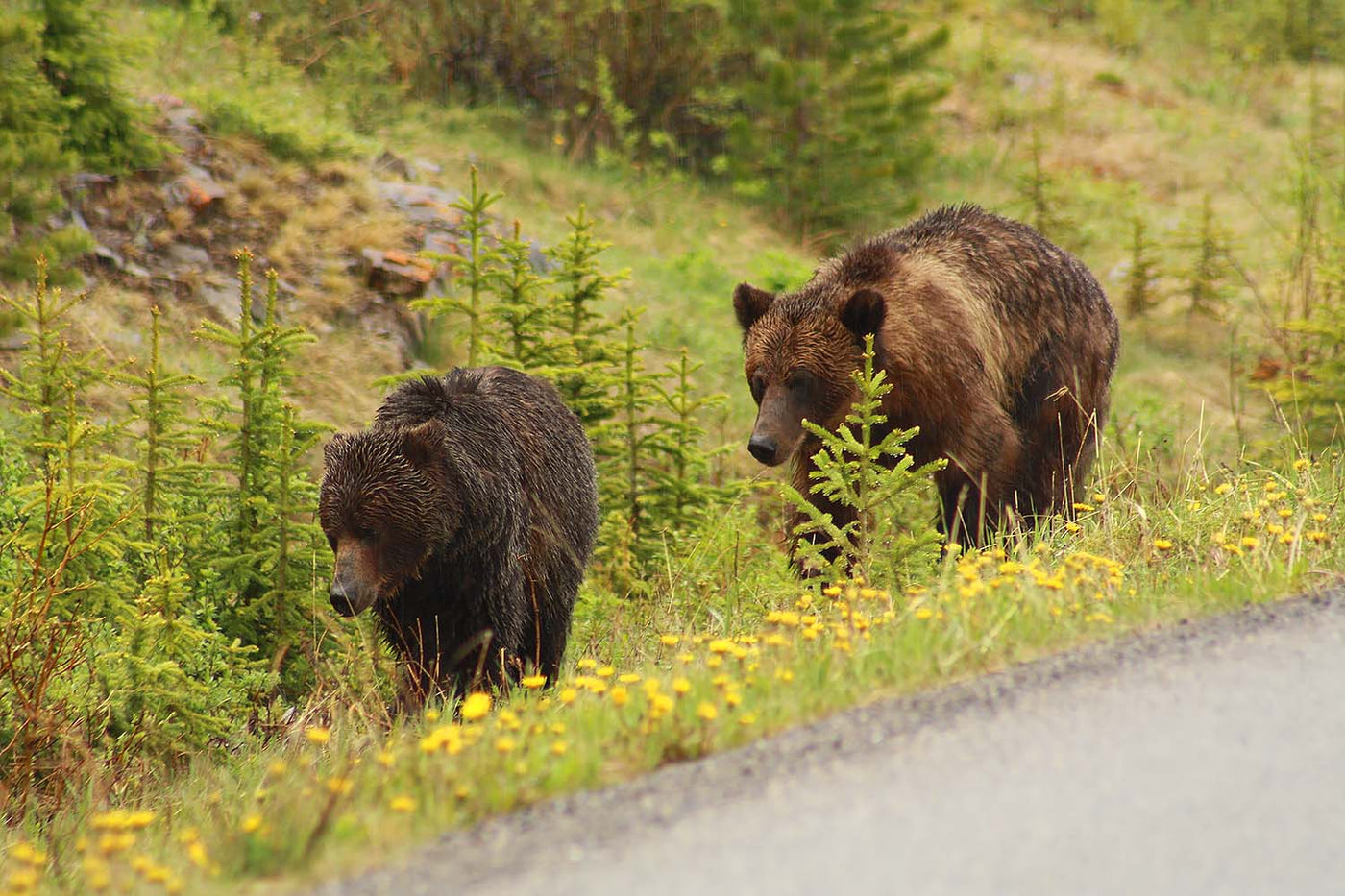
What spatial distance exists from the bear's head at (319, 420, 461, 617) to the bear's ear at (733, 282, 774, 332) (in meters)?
2.00

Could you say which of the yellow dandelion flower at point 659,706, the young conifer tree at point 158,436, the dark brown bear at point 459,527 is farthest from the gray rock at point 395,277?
the yellow dandelion flower at point 659,706

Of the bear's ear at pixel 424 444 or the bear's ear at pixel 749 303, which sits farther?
the bear's ear at pixel 749 303

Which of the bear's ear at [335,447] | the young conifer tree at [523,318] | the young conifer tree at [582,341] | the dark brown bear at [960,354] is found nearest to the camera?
the bear's ear at [335,447]

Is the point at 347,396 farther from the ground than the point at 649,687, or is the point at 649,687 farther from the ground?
the point at 649,687

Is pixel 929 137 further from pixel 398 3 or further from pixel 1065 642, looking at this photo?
pixel 1065 642

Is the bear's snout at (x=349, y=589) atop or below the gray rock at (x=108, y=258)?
below

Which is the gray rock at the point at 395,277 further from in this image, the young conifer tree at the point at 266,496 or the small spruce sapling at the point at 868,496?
the small spruce sapling at the point at 868,496

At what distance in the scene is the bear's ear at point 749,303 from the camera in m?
7.29

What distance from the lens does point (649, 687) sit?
3.79 meters

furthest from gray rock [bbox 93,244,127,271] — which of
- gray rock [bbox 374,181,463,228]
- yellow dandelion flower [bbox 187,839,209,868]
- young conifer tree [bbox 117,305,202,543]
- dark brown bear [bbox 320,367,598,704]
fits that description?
yellow dandelion flower [bbox 187,839,209,868]

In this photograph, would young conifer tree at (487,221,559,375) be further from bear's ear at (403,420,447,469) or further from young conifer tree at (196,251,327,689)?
→ bear's ear at (403,420,447,469)

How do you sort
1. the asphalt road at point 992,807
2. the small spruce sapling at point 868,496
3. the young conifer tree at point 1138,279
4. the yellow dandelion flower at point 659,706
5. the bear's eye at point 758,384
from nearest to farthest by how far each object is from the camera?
the asphalt road at point 992,807, the yellow dandelion flower at point 659,706, the small spruce sapling at point 868,496, the bear's eye at point 758,384, the young conifer tree at point 1138,279

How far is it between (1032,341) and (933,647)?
167 inches

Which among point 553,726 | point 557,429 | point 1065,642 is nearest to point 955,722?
point 1065,642
